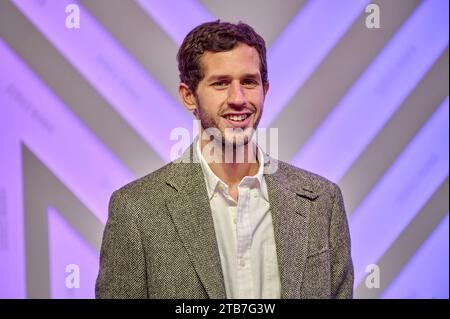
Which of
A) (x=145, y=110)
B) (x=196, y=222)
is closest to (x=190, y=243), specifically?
(x=196, y=222)

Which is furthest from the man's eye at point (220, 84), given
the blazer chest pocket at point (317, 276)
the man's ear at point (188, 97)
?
the blazer chest pocket at point (317, 276)

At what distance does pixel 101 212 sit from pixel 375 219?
113cm

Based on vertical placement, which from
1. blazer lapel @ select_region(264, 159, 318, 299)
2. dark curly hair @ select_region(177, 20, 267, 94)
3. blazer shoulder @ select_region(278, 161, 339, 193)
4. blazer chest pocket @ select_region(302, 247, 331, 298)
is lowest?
blazer chest pocket @ select_region(302, 247, 331, 298)

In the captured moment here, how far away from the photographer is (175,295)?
1564 mm

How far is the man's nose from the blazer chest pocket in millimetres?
489

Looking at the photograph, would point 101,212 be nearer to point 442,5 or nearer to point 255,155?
point 255,155

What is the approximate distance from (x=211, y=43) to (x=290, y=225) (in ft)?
1.91

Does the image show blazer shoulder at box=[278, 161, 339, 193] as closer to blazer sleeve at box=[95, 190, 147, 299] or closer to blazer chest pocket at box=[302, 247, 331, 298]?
blazer chest pocket at box=[302, 247, 331, 298]

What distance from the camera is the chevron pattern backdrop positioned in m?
2.20

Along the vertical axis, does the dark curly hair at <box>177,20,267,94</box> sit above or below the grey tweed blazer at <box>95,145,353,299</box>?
Result: above

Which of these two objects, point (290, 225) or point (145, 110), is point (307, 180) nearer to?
point (290, 225)

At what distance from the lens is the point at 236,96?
5.33 feet

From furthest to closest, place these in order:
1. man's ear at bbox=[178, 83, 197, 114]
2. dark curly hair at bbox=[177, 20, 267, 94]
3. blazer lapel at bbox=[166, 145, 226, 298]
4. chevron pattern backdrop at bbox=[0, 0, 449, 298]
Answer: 1. chevron pattern backdrop at bbox=[0, 0, 449, 298]
2. man's ear at bbox=[178, 83, 197, 114]
3. dark curly hair at bbox=[177, 20, 267, 94]
4. blazer lapel at bbox=[166, 145, 226, 298]

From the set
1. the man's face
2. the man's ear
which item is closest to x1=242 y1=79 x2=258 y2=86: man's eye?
the man's face
